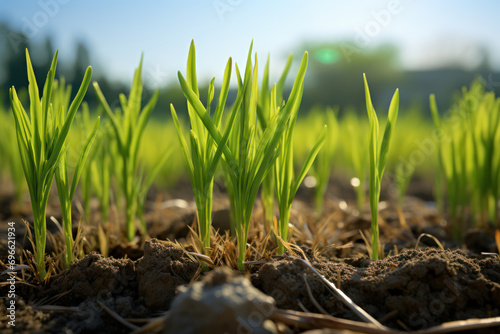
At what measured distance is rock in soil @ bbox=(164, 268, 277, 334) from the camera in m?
0.65

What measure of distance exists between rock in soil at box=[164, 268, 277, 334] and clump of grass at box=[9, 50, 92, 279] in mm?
654

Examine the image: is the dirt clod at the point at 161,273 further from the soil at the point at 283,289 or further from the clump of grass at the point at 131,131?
the clump of grass at the point at 131,131

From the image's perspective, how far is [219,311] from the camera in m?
0.65

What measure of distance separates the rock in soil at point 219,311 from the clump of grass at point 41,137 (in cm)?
65

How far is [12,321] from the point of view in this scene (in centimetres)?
86

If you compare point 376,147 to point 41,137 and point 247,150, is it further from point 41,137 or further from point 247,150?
point 41,137

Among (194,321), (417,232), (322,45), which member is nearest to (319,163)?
(417,232)

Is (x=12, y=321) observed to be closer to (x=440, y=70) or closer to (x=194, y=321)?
(x=194, y=321)

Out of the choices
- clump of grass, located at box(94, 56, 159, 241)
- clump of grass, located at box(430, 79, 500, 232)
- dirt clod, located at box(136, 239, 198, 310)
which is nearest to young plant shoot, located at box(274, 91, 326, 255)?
dirt clod, located at box(136, 239, 198, 310)

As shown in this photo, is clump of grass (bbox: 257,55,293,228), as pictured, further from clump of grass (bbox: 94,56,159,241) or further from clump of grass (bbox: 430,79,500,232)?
clump of grass (bbox: 430,79,500,232)

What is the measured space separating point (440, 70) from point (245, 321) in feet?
75.6

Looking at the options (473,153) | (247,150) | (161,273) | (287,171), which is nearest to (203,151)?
(247,150)

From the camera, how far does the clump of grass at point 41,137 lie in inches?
41.1

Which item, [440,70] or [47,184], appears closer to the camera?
[47,184]
